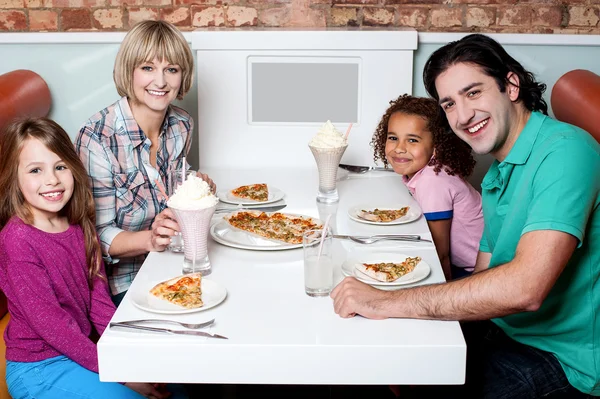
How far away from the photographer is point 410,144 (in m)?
2.35

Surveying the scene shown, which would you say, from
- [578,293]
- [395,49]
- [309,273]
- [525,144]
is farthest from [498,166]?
[395,49]

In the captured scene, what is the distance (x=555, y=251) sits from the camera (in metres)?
1.37

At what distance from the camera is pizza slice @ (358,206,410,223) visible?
1895 mm

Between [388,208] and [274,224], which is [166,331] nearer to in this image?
[274,224]

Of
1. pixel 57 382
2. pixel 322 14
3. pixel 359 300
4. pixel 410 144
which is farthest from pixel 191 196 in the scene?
pixel 322 14

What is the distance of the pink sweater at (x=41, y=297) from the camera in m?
1.63

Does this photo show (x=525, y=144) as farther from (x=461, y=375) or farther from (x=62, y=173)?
(x=62, y=173)

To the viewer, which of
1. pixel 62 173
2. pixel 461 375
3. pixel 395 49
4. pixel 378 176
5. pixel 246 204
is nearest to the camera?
pixel 461 375

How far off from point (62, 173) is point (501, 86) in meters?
1.06

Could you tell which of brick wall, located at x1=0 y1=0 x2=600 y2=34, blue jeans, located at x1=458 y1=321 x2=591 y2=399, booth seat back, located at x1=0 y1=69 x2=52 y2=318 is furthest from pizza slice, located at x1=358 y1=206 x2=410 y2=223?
brick wall, located at x1=0 y1=0 x2=600 y2=34

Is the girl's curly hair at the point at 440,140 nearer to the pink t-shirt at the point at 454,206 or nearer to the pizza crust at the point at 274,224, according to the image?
the pink t-shirt at the point at 454,206

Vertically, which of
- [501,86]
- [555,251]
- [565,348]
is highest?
[501,86]

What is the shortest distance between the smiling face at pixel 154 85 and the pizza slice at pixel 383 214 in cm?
67

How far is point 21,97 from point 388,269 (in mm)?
1514
